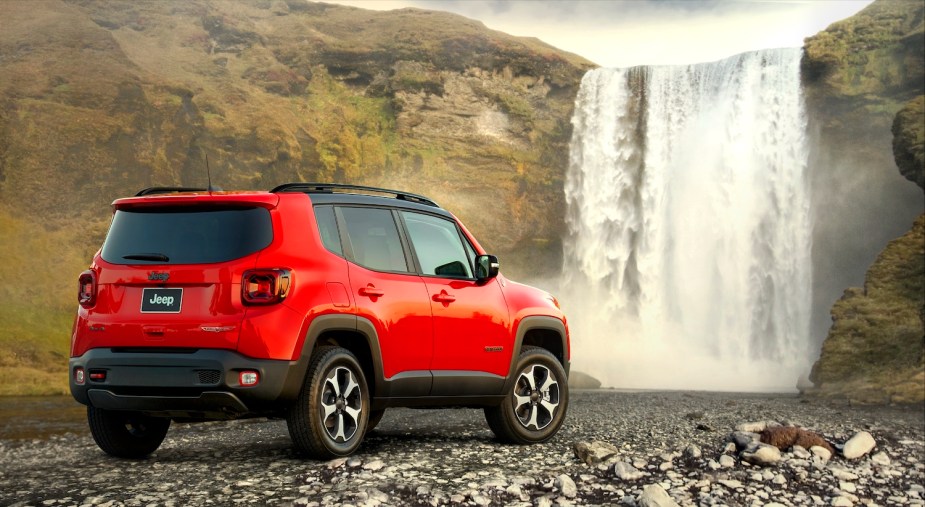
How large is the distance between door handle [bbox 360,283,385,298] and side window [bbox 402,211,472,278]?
0.75 metres

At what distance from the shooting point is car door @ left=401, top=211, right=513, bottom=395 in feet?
26.4

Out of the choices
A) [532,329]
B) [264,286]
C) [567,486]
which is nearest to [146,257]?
[264,286]

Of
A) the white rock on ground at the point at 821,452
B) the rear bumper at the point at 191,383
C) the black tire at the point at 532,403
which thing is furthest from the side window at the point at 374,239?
the white rock on ground at the point at 821,452

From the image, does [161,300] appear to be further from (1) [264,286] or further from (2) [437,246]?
(2) [437,246]

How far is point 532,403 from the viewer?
902 centimetres

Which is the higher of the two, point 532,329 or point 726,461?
point 532,329

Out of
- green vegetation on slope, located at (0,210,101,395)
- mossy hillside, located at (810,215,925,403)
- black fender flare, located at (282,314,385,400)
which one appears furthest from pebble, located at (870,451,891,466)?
green vegetation on slope, located at (0,210,101,395)

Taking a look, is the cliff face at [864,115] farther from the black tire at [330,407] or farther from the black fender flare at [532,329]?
the black tire at [330,407]

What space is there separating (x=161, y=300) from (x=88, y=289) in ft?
2.52

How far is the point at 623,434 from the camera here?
990 cm

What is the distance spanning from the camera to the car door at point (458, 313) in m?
8.05

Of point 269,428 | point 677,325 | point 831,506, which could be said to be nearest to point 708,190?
point 677,325

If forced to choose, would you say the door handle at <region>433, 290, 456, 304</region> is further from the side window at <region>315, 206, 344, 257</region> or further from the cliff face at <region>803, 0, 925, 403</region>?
the cliff face at <region>803, 0, 925, 403</region>

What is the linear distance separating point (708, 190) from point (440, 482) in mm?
38382
